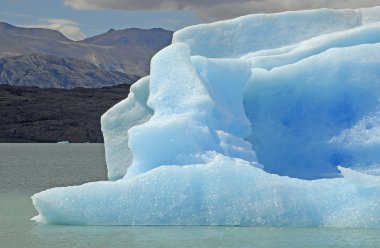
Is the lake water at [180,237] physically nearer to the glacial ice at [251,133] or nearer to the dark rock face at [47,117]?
the glacial ice at [251,133]

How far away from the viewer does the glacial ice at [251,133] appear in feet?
32.1

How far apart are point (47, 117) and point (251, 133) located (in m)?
87.9

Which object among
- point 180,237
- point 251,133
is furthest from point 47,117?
point 180,237

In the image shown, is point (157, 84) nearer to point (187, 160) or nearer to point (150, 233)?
point (187, 160)

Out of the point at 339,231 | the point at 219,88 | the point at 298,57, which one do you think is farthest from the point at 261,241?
the point at 298,57

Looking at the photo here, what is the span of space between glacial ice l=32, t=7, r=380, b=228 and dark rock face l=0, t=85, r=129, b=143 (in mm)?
81824

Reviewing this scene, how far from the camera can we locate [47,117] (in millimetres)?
98000

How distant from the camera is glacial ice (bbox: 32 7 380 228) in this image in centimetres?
977

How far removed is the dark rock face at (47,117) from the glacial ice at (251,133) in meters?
81.8

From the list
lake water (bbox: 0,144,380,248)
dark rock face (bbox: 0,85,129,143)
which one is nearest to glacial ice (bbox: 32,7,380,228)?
lake water (bbox: 0,144,380,248)

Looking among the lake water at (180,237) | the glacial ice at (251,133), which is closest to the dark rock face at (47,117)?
the glacial ice at (251,133)

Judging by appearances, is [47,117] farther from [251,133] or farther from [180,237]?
[180,237]

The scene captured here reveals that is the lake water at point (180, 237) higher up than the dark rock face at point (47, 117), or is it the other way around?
the dark rock face at point (47, 117)

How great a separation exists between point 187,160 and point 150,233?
1.60 meters
